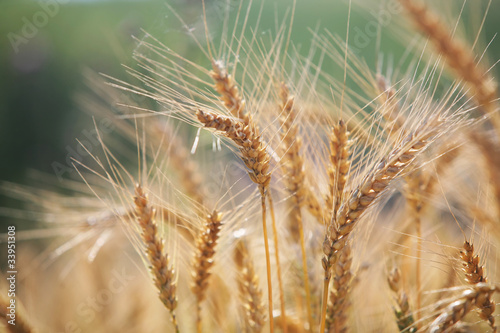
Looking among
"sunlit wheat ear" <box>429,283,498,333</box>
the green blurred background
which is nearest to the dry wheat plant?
"sunlit wheat ear" <box>429,283,498,333</box>

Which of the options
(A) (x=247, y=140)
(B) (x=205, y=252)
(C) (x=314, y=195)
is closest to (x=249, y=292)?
(B) (x=205, y=252)

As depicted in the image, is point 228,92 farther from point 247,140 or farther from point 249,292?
point 249,292

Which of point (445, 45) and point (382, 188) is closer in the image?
point (382, 188)

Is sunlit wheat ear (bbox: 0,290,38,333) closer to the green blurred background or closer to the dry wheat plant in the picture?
the dry wheat plant

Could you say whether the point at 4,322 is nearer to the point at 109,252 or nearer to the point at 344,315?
the point at 344,315

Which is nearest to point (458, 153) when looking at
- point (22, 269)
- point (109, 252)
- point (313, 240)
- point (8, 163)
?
point (313, 240)

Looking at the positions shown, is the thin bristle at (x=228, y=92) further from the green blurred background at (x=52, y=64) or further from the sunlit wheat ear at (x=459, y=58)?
the green blurred background at (x=52, y=64)
